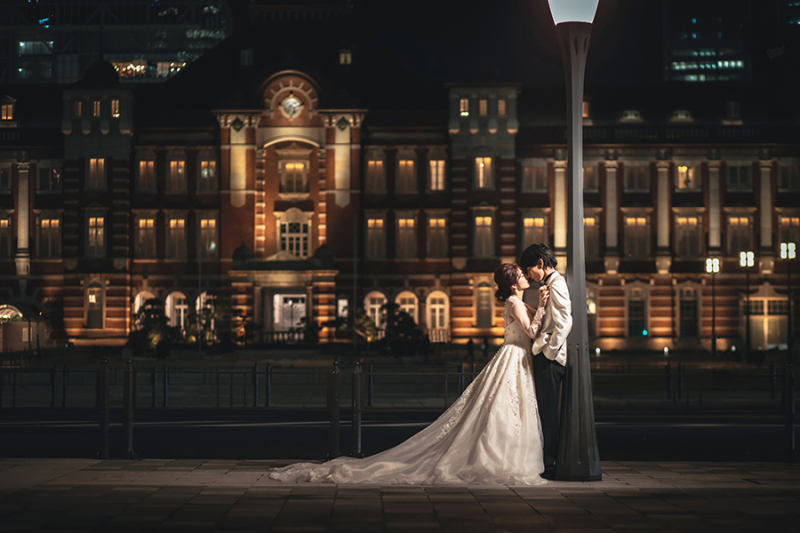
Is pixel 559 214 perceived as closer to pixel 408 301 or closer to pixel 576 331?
pixel 408 301

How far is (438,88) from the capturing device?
5019cm

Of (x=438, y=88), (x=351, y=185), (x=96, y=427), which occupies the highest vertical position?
(x=438, y=88)

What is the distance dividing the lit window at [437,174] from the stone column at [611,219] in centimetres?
874

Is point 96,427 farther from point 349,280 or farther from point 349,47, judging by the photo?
point 349,47

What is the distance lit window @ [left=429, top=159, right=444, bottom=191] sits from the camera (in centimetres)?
4722

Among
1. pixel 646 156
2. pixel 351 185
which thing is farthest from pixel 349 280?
pixel 646 156

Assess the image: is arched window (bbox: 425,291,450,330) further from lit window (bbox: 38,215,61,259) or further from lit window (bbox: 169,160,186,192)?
lit window (bbox: 38,215,61,259)

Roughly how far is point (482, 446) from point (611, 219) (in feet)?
132

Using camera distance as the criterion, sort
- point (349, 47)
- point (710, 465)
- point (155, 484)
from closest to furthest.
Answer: point (155, 484), point (710, 465), point (349, 47)

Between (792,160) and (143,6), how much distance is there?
6628 centimetres

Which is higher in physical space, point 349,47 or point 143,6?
point 143,6

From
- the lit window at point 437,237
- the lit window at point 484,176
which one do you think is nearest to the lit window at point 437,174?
the lit window at point 437,237

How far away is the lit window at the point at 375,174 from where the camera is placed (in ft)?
154

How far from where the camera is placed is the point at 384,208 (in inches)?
1859
